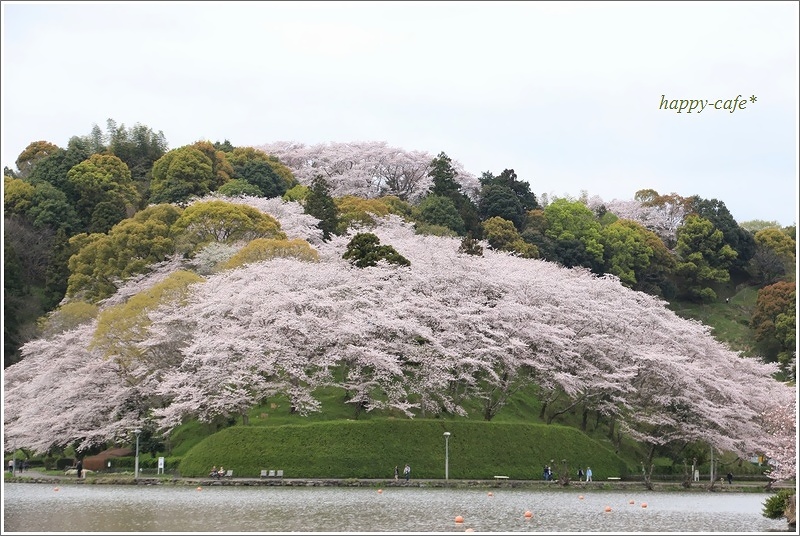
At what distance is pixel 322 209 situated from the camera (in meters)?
84.9

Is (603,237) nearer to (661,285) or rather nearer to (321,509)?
(661,285)

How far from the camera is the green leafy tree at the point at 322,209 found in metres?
84.1

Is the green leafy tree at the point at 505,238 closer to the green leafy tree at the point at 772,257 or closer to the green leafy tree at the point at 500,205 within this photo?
the green leafy tree at the point at 500,205

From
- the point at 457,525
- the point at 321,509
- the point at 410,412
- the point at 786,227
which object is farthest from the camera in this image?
the point at 786,227

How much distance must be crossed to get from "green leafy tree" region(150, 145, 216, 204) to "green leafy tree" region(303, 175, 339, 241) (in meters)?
9.13

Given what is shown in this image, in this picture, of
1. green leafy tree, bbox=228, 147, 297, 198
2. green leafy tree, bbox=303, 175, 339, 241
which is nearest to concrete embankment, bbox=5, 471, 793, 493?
green leafy tree, bbox=303, 175, 339, 241

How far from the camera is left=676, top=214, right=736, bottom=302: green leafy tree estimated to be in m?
102

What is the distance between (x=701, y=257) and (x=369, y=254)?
48477 mm

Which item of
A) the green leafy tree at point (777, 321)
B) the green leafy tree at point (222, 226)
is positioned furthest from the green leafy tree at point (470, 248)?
the green leafy tree at point (777, 321)

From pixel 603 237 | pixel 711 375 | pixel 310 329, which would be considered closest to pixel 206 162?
pixel 603 237

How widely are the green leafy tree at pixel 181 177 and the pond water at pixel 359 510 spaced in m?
41.3

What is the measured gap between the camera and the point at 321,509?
36.2m

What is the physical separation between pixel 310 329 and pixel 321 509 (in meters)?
19.7

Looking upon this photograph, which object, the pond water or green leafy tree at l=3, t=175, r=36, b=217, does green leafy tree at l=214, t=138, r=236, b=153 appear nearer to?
green leafy tree at l=3, t=175, r=36, b=217
